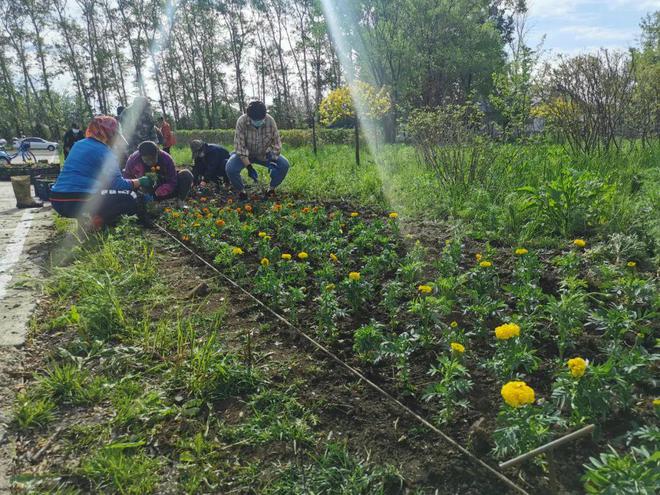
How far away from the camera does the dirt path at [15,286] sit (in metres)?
1.97

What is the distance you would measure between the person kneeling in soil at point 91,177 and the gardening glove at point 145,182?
10.8 inches

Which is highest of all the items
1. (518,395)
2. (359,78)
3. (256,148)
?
(359,78)

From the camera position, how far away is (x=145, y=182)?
4988mm

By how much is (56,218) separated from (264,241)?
3.69 m

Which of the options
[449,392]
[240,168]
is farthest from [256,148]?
[449,392]

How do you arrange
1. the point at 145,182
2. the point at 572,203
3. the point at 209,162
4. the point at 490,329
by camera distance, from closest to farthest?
1. the point at 490,329
2. the point at 572,203
3. the point at 145,182
4. the point at 209,162

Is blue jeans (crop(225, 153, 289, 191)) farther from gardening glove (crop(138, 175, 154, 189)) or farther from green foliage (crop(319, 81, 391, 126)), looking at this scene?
green foliage (crop(319, 81, 391, 126))

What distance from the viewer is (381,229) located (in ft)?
13.5

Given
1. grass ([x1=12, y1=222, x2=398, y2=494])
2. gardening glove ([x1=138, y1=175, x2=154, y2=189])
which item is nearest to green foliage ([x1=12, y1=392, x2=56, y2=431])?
grass ([x1=12, y1=222, x2=398, y2=494])

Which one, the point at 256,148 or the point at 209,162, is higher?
the point at 256,148

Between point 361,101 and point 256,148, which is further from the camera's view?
point 361,101

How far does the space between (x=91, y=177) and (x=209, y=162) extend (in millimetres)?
3231

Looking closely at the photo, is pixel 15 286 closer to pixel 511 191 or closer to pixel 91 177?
pixel 91 177

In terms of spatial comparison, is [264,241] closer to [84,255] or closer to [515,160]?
[84,255]
